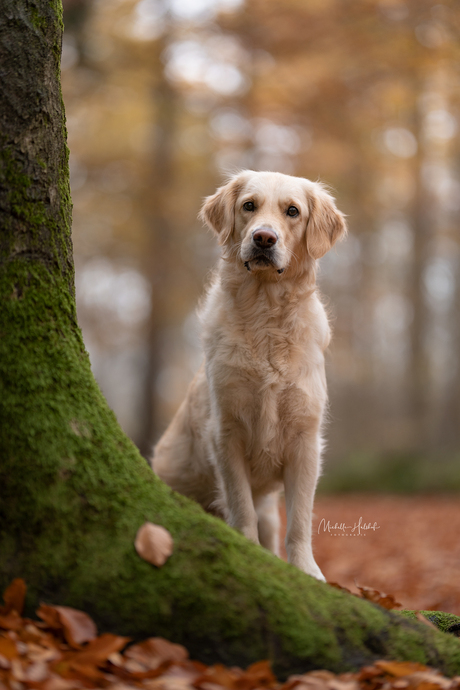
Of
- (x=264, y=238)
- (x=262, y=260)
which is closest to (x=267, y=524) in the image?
(x=262, y=260)

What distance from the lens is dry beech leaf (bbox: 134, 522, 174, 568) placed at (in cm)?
196

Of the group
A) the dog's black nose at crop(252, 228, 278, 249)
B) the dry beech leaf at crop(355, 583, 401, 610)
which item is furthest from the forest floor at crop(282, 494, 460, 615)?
the dog's black nose at crop(252, 228, 278, 249)

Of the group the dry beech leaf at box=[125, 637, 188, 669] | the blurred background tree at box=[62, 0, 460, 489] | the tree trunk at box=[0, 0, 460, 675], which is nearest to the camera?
the dry beech leaf at box=[125, 637, 188, 669]

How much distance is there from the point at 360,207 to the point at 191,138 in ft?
14.0

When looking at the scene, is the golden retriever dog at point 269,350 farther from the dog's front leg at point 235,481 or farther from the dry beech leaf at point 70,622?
the dry beech leaf at point 70,622

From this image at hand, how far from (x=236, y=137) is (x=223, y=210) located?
896cm

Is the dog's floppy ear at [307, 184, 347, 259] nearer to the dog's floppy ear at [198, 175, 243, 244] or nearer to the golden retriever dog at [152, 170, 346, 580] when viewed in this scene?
the golden retriever dog at [152, 170, 346, 580]

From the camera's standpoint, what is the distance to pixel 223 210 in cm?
366

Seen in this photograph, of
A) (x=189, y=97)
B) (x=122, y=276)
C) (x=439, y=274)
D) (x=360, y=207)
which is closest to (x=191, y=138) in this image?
(x=189, y=97)

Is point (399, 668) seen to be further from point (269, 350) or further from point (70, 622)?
point (269, 350)

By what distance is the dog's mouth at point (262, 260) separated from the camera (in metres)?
3.25

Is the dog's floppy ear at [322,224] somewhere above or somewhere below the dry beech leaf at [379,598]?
above

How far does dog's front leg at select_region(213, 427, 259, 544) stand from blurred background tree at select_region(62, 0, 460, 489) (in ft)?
23.5

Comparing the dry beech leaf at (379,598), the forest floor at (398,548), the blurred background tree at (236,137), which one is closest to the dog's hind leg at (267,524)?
the forest floor at (398,548)
